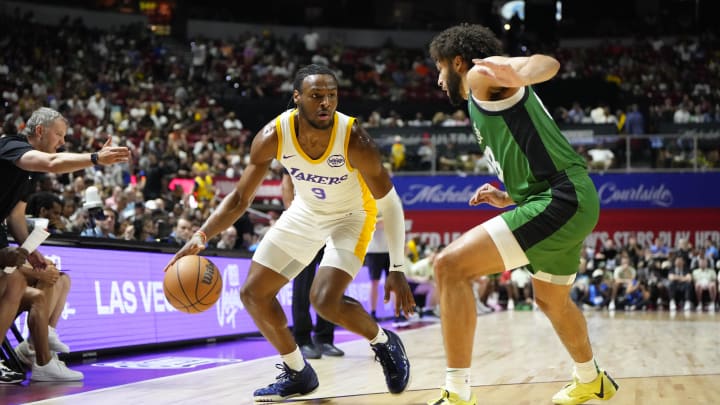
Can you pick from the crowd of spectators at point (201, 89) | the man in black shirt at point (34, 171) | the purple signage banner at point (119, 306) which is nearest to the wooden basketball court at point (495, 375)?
the man in black shirt at point (34, 171)

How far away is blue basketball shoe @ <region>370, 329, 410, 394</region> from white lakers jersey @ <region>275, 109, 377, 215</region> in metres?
0.86

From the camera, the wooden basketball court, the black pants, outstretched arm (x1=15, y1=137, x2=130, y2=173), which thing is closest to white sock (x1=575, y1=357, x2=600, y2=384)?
the wooden basketball court

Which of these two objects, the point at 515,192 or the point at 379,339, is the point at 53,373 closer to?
the point at 379,339

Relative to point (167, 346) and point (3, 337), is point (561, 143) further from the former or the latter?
point (167, 346)

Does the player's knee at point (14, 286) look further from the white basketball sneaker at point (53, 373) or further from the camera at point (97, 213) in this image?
the camera at point (97, 213)

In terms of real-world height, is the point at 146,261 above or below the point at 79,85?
below

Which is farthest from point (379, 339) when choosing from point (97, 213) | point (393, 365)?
point (97, 213)

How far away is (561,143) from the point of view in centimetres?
418

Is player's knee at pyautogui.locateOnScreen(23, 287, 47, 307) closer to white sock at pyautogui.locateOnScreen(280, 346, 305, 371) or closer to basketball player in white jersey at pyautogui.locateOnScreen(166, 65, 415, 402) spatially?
basketball player in white jersey at pyautogui.locateOnScreen(166, 65, 415, 402)

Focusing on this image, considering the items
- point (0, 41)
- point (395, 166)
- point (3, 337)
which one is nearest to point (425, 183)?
point (395, 166)

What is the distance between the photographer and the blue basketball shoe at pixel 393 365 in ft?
16.0

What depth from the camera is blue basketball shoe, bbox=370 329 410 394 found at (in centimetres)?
486

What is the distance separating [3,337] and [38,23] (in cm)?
2242

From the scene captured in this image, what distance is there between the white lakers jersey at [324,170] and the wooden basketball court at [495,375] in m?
1.16
